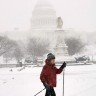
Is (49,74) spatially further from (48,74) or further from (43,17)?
(43,17)

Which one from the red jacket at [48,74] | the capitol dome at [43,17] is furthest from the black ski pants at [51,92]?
the capitol dome at [43,17]

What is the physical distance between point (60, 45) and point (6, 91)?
25306 mm

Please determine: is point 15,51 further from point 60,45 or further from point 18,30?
point 18,30

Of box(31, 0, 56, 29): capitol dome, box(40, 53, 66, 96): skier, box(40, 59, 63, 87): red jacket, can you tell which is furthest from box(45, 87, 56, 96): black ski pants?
box(31, 0, 56, 29): capitol dome

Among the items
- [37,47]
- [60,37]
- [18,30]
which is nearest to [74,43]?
[37,47]

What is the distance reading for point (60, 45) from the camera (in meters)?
40.6

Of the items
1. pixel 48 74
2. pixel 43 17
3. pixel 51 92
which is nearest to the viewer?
pixel 48 74

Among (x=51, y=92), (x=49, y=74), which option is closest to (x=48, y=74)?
(x=49, y=74)

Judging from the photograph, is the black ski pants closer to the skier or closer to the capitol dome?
the skier

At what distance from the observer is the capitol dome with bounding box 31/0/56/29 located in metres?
126

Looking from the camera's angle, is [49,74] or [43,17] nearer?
[49,74]

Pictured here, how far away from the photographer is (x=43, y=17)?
12538cm

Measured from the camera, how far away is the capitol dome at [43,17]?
413 feet

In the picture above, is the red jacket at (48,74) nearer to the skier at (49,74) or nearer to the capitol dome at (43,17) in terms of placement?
the skier at (49,74)
